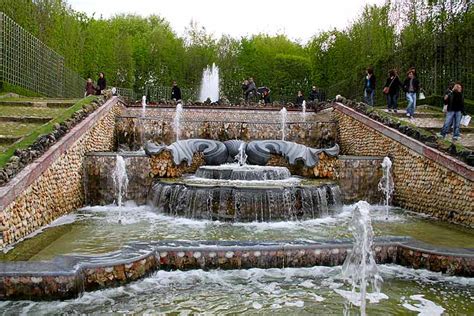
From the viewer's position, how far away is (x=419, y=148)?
9891 mm

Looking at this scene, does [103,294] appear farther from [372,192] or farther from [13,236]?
[372,192]

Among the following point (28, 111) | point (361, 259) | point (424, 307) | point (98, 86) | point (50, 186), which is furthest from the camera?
point (98, 86)

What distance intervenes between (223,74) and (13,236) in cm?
2926

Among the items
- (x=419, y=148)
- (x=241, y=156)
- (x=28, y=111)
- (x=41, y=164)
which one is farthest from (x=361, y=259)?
(x=28, y=111)

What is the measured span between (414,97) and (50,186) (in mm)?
9583

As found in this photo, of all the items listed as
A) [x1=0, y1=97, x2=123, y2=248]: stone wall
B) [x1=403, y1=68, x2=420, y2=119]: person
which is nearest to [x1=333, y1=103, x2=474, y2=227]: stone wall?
[x1=403, y1=68, x2=420, y2=119]: person

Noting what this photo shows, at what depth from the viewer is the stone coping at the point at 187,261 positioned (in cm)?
488

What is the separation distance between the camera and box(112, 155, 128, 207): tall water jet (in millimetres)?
10219

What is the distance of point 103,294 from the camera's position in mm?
5117

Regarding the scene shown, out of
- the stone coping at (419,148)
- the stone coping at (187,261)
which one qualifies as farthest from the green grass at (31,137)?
the stone coping at (419,148)

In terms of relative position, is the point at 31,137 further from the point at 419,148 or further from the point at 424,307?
the point at 419,148

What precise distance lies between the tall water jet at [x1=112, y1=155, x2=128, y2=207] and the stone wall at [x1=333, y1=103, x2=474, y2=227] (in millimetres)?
5682

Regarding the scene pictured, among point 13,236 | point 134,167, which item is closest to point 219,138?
point 134,167

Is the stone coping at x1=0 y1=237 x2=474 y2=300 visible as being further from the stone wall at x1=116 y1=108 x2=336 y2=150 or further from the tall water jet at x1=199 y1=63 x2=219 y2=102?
the tall water jet at x1=199 y1=63 x2=219 y2=102
